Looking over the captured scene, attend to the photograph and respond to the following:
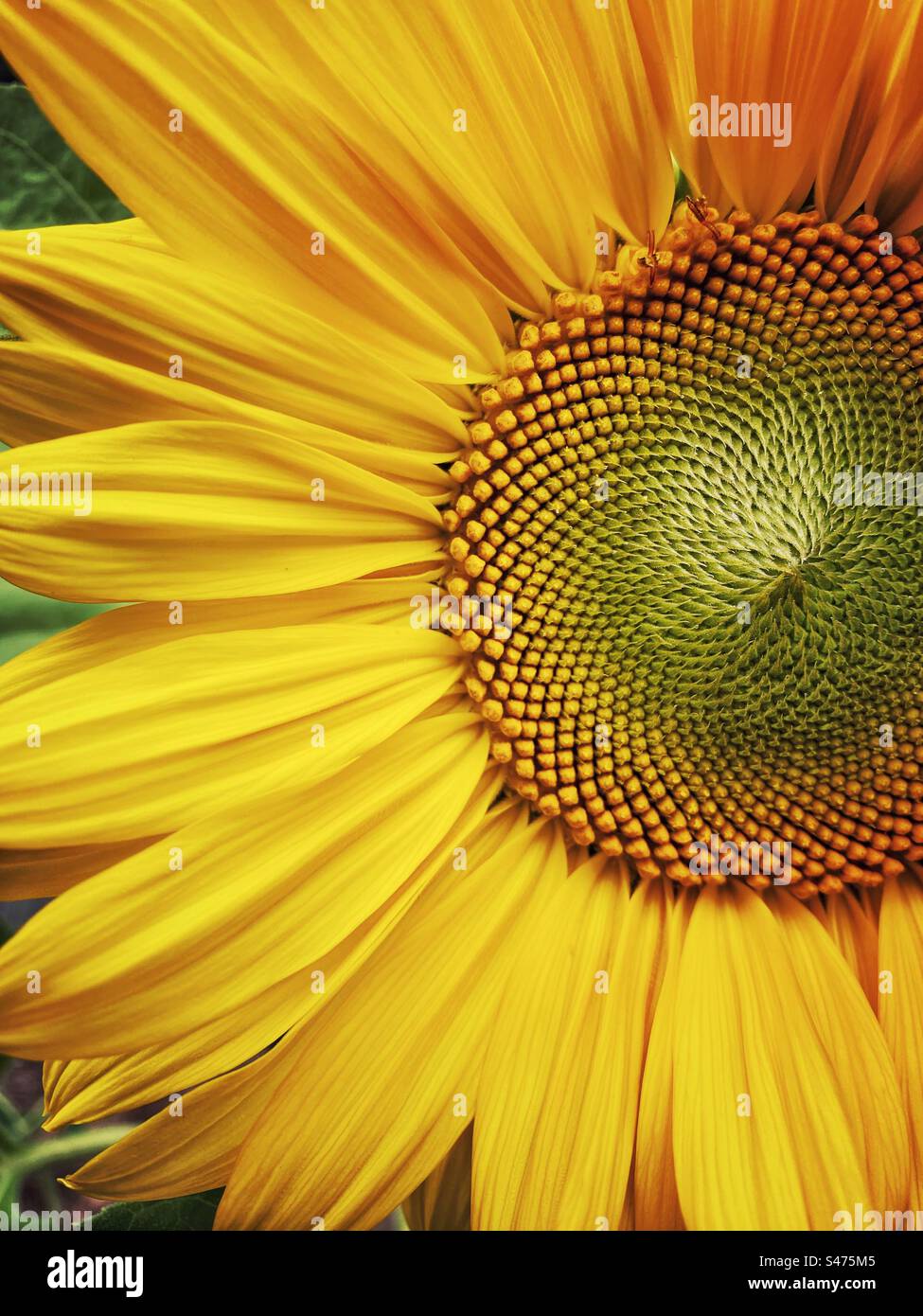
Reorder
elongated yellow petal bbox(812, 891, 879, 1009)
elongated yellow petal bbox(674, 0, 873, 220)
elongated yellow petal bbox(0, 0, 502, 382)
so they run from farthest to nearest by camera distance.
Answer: elongated yellow petal bbox(812, 891, 879, 1009)
elongated yellow petal bbox(674, 0, 873, 220)
elongated yellow petal bbox(0, 0, 502, 382)

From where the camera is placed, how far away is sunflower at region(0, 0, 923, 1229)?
0.72 meters

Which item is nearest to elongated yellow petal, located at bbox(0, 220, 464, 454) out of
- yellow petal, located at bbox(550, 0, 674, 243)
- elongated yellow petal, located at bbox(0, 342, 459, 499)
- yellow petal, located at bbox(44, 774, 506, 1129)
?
elongated yellow petal, located at bbox(0, 342, 459, 499)

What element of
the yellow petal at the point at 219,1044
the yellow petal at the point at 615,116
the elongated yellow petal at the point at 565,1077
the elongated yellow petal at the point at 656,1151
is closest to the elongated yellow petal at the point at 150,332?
the yellow petal at the point at 615,116

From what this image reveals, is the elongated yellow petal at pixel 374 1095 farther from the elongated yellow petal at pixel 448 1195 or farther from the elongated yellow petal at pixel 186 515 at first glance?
the elongated yellow petal at pixel 186 515

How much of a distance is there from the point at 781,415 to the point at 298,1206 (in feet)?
2.29

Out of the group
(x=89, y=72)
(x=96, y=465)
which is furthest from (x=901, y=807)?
(x=89, y=72)

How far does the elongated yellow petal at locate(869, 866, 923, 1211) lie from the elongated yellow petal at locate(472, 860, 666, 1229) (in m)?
0.19

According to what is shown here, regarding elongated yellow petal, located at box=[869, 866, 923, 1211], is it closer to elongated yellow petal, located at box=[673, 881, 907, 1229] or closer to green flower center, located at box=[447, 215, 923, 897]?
elongated yellow petal, located at box=[673, 881, 907, 1229]

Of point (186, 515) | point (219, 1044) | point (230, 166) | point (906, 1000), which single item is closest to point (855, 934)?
point (906, 1000)

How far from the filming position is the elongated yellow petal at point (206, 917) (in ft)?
2.36

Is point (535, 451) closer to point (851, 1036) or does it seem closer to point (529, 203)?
point (529, 203)

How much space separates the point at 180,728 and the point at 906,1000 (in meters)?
0.60

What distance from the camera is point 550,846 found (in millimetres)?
926

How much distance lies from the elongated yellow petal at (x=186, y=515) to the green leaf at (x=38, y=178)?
0.37 m
